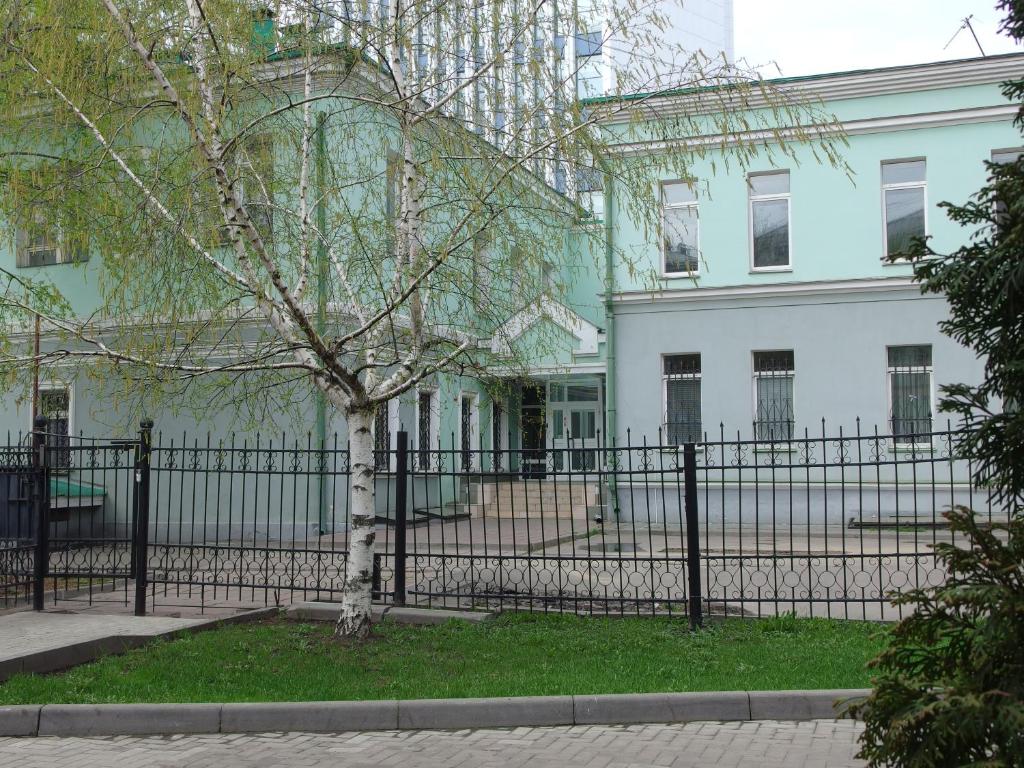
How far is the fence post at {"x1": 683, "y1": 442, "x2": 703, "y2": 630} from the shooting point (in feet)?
29.5

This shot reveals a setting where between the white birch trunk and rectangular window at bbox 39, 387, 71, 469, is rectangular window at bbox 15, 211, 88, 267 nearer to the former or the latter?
rectangular window at bbox 39, 387, 71, 469

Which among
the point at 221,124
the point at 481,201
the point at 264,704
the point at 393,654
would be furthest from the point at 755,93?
the point at 264,704

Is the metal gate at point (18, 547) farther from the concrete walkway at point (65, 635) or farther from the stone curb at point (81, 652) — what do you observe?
the stone curb at point (81, 652)

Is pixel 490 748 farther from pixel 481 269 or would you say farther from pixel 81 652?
pixel 481 269

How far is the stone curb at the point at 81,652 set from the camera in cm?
794

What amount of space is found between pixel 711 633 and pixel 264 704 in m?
4.07

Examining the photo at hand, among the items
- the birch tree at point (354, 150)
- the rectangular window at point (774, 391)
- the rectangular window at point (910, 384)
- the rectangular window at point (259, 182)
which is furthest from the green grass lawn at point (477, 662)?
the rectangular window at point (774, 391)

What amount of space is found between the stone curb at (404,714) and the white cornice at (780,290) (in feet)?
45.4

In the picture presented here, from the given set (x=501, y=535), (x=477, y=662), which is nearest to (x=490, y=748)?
(x=477, y=662)

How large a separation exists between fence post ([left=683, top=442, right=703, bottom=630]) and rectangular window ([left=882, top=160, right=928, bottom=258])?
13.8m

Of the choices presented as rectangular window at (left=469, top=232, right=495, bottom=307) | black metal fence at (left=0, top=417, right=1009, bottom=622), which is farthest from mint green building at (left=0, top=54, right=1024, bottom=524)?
rectangular window at (left=469, top=232, right=495, bottom=307)

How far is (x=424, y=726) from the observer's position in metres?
6.79

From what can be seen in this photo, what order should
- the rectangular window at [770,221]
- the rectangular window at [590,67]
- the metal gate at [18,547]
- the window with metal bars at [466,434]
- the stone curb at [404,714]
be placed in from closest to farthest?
the stone curb at [404,714] < the rectangular window at [590,67] < the metal gate at [18,547] < the window with metal bars at [466,434] < the rectangular window at [770,221]

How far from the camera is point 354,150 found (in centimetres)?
962
